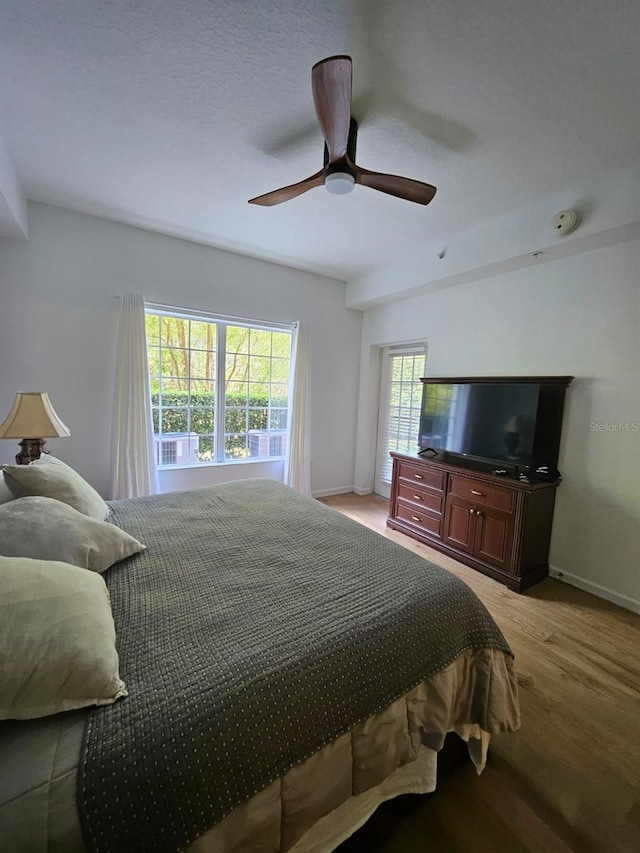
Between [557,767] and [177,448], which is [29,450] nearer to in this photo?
[177,448]

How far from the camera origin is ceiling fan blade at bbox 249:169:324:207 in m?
1.86

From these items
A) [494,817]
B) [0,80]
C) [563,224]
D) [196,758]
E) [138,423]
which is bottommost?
[494,817]

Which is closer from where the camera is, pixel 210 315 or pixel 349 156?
pixel 349 156

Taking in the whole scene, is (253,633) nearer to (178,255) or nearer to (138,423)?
(138,423)

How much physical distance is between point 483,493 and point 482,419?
631mm

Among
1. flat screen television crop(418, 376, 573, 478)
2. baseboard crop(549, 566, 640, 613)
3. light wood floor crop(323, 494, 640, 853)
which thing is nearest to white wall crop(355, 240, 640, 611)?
baseboard crop(549, 566, 640, 613)

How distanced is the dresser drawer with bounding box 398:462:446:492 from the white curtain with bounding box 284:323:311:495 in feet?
3.91

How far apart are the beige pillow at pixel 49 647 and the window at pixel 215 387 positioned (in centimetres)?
266

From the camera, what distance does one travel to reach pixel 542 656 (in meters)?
1.88

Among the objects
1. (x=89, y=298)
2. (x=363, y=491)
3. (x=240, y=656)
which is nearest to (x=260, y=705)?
(x=240, y=656)

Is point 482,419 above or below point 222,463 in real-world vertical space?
above

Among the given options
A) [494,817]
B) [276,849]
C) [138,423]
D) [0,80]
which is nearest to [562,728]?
[494,817]

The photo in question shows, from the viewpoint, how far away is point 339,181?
70.0 inches

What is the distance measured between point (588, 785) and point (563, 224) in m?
2.92
